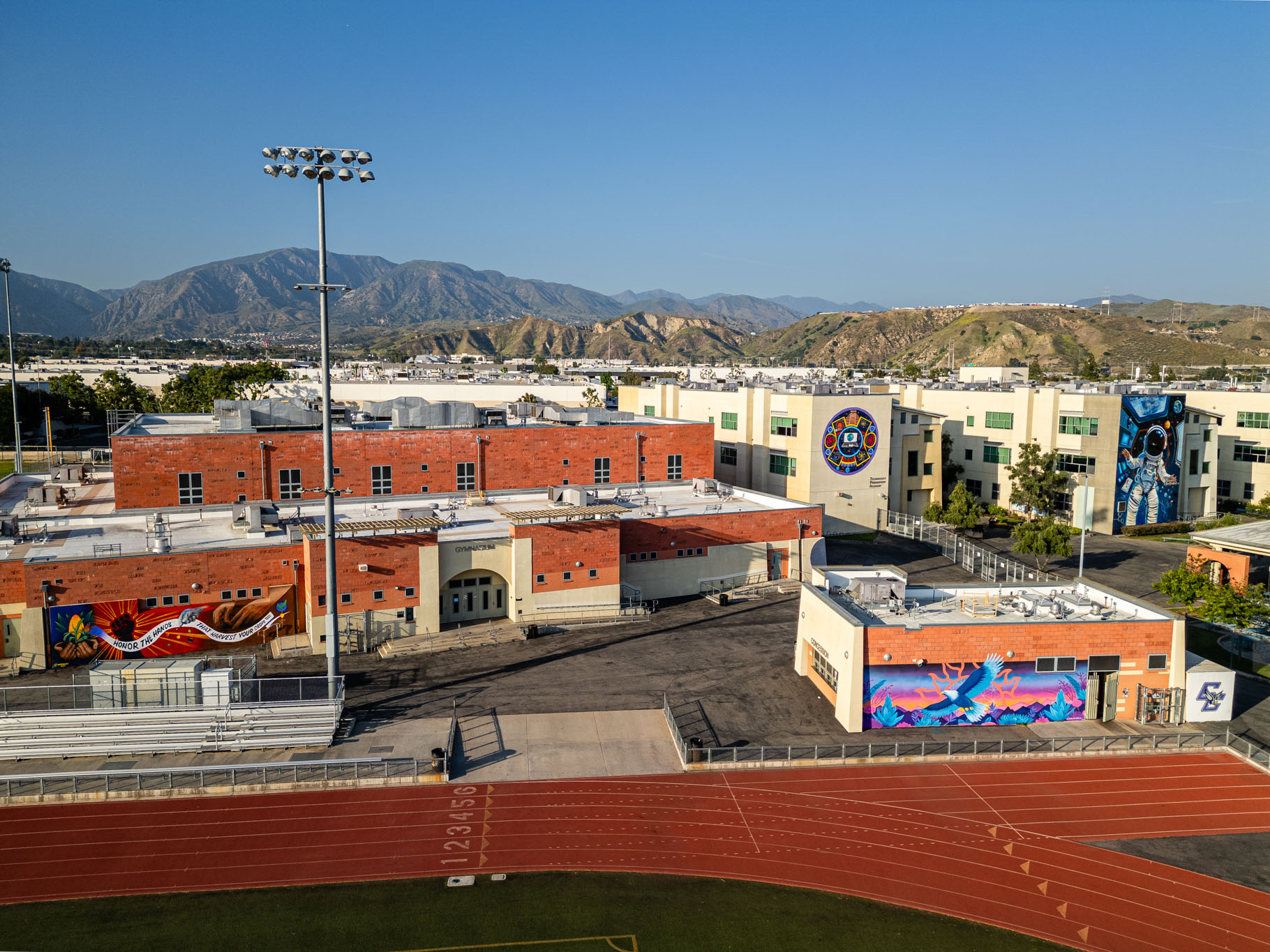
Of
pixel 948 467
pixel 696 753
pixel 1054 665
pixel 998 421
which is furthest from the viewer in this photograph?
pixel 948 467

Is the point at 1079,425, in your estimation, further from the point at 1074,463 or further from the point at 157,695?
the point at 157,695

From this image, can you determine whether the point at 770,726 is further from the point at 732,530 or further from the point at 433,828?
the point at 732,530

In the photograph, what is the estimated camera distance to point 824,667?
107ft

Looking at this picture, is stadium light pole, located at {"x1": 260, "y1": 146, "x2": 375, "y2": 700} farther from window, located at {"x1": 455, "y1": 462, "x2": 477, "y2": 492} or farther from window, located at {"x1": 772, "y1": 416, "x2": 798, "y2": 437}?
window, located at {"x1": 772, "y1": 416, "x2": 798, "y2": 437}

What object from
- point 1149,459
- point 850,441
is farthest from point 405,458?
point 1149,459

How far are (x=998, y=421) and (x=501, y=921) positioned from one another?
219 feet

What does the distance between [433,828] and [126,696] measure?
43.8 feet

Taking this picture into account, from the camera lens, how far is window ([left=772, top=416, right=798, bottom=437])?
63969mm

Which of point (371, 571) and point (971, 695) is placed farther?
point (371, 571)

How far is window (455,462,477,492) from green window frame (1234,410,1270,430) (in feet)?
221

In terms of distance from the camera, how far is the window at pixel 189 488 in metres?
46.0

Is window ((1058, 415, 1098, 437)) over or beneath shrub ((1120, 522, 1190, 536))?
over

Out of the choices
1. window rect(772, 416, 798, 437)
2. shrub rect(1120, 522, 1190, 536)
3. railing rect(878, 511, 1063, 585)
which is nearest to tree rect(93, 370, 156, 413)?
window rect(772, 416, 798, 437)

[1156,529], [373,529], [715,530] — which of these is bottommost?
[1156,529]
